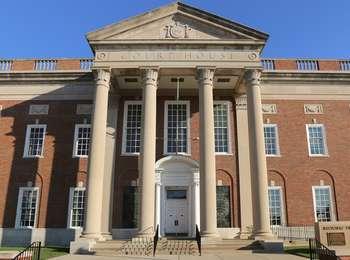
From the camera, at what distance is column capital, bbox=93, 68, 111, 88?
74.6ft

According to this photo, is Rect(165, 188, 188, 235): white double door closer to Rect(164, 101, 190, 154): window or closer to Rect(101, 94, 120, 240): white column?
Rect(164, 101, 190, 154): window

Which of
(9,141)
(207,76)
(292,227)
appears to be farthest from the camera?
(9,141)

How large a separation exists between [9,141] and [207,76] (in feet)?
44.8

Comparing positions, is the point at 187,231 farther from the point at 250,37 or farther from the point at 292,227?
the point at 250,37

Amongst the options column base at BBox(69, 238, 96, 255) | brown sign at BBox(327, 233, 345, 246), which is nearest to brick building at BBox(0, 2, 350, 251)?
column base at BBox(69, 238, 96, 255)

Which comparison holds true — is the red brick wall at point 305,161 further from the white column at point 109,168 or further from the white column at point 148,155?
the white column at point 109,168

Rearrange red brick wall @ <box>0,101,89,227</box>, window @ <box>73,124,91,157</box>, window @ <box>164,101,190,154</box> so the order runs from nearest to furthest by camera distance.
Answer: red brick wall @ <box>0,101,89,227</box>
window @ <box>164,101,190,154</box>
window @ <box>73,124,91,157</box>

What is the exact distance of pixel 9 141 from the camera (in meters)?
26.6

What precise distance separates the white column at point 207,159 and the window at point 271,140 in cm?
599

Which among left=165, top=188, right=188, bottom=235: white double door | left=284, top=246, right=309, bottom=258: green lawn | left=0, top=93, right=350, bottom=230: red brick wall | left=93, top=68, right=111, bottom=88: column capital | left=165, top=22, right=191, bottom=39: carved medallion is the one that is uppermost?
left=165, top=22, right=191, bottom=39: carved medallion

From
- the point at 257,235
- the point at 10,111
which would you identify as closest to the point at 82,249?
the point at 257,235

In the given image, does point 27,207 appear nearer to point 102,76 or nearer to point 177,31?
point 102,76

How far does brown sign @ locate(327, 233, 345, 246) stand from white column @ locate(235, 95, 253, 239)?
608cm

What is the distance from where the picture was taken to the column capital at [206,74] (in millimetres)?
22734
